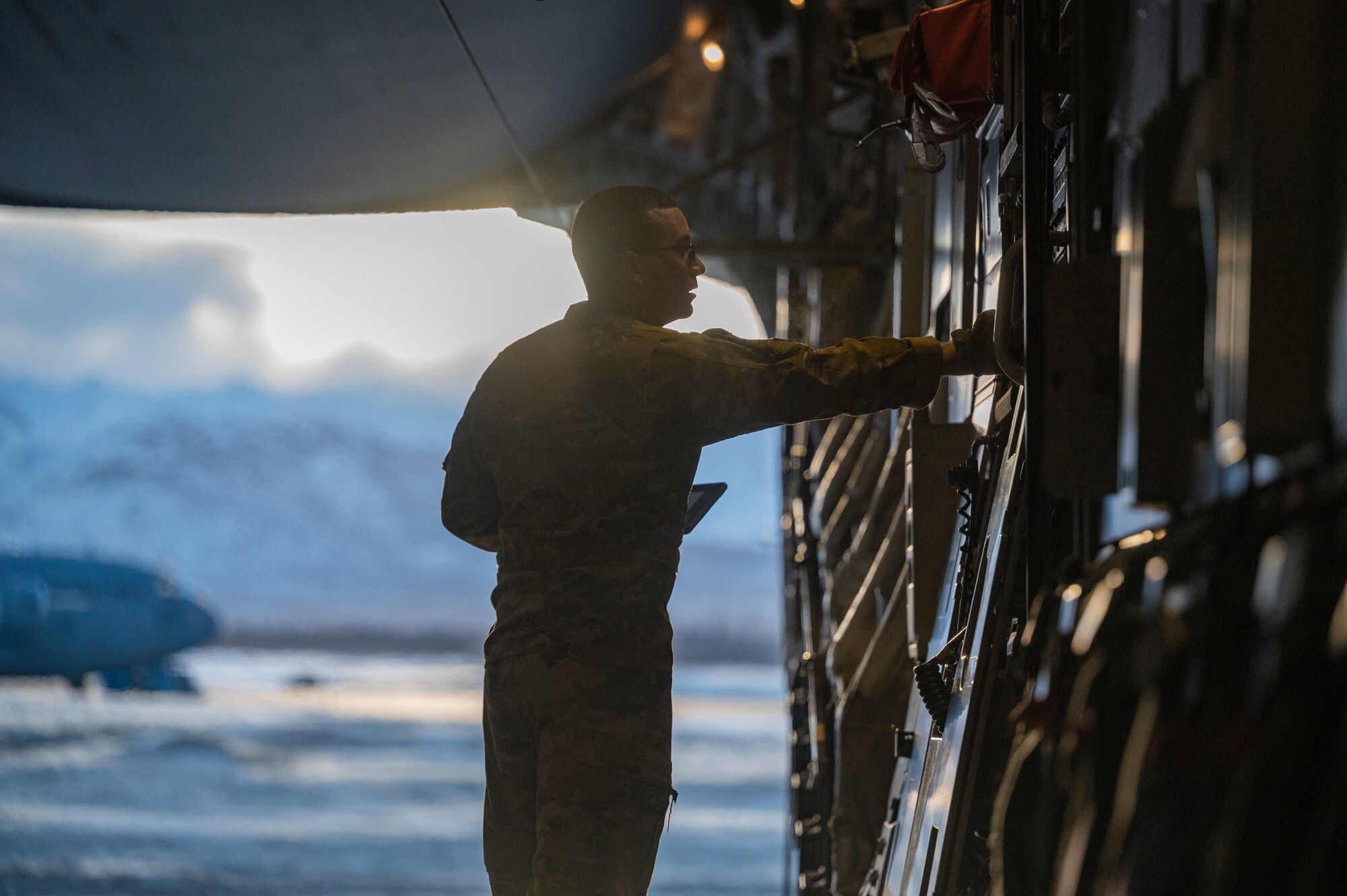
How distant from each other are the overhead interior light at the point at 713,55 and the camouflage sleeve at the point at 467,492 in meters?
7.79

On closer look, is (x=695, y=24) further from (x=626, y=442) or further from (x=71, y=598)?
(x=71, y=598)

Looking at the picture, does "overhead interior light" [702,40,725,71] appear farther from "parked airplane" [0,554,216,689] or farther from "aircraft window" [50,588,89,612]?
"aircraft window" [50,588,89,612]

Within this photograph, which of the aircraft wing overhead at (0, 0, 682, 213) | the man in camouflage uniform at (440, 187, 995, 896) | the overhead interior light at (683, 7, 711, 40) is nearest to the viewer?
the man in camouflage uniform at (440, 187, 995, 896)

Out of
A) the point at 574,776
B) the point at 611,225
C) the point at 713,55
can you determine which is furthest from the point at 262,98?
the point at 713,55

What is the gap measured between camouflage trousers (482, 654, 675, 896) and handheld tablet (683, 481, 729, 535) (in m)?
0.43

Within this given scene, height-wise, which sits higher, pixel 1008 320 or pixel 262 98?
pixel 262 98

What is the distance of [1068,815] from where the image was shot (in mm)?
1306

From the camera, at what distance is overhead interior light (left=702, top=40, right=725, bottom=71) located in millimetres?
9641

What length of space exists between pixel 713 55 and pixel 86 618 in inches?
978

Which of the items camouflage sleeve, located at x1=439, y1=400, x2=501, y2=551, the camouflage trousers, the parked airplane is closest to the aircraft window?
the parked airplane

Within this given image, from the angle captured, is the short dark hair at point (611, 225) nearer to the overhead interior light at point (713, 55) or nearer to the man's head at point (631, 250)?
the man's head at point (631, 250)

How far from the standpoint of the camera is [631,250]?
2383mm

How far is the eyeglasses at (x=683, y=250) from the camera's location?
2389 mm

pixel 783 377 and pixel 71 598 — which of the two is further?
pixel 71 598
